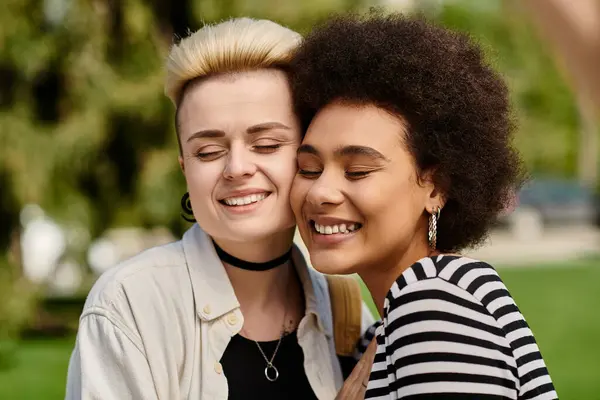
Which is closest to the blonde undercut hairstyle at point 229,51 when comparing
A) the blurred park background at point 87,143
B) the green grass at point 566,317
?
the green grass at point 566,317

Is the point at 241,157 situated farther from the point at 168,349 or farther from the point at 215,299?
the point at 168,349

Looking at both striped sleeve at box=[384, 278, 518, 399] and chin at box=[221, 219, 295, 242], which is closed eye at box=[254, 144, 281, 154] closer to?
chin at box=[221, 219, 295, 242]

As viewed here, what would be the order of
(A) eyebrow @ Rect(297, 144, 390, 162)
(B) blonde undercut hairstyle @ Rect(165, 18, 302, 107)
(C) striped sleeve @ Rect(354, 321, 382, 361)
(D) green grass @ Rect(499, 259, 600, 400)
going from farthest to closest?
1. (D) green grass @ Rect(499, 259, 600, 400)
2. (C) striped sleeve @ Rect(354, 321, 382, 361)
3. (B) blonde undercut hairstyle @ Rect(165, 18, 302, 107)
4. (A) eyebrow @ Rect(297, 144, 390, 162)

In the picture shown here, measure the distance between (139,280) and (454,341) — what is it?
1.03 meters

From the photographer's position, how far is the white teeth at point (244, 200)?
8.57 ft

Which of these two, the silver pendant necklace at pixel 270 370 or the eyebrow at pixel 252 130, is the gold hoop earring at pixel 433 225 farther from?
the silver pendant necklace at pixel 270 370

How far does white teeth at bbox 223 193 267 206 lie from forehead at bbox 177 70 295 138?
22 cm

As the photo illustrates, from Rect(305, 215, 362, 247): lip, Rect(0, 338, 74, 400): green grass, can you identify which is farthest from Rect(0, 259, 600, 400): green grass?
Rect(305, 215, 362, 247): lip

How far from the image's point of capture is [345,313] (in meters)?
3.00

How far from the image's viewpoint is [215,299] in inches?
105

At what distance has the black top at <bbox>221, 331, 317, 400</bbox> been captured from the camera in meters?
2.65

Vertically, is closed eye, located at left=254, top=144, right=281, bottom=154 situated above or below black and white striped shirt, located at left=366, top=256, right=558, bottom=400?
above

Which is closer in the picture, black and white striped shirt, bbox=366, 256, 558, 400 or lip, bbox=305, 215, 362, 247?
black and white striped shirt, bbox=366, 256, 558, 400

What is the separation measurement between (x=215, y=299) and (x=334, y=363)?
0.49 meters
